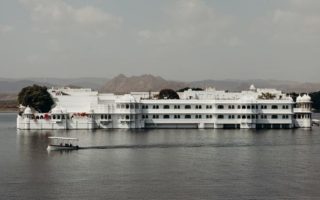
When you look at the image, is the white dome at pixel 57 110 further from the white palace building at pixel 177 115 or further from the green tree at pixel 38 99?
the green tree at pixel 38 99

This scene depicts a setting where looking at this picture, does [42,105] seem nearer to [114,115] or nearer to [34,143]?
[114,115]

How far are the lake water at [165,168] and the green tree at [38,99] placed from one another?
77.0ft

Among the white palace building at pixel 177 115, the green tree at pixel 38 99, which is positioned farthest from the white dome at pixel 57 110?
the green tree at pixel 38 99

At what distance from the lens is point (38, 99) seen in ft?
359

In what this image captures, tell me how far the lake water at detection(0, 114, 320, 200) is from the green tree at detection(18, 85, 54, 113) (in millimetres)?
23456

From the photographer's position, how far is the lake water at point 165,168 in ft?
144

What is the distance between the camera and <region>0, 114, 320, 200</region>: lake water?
43812mm

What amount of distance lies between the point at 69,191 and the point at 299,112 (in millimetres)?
68713

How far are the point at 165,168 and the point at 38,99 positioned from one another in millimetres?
58903

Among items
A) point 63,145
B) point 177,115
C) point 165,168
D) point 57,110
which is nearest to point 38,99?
point 57,110

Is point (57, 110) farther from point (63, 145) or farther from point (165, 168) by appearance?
point (165, 168)

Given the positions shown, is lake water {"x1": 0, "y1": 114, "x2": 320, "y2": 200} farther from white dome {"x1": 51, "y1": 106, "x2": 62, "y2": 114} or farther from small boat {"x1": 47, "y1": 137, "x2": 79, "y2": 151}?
white dome {"x1": 51, "y1": 106, "x2": 62, "y2": 114}

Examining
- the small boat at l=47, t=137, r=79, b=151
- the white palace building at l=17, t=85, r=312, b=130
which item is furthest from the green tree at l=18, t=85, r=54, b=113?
the small boat at l=47, t=137, r=79, b=151

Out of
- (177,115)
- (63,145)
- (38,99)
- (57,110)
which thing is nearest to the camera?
(63,145)
